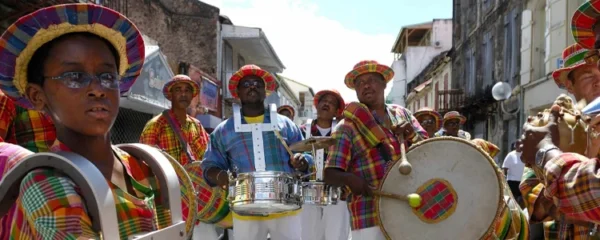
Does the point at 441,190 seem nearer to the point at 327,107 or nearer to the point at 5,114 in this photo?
the point at 5,114

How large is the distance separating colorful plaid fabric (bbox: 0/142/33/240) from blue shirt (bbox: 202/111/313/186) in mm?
3348

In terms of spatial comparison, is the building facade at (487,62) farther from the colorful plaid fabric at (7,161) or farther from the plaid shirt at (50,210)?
the plaid shirt at (50,210)

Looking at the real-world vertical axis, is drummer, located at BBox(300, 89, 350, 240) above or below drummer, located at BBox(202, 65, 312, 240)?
below

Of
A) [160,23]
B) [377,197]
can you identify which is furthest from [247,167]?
[160,23]

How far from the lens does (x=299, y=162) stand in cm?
540

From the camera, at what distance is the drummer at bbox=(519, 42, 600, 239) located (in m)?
3.14

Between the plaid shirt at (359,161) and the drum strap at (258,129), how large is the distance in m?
0.86

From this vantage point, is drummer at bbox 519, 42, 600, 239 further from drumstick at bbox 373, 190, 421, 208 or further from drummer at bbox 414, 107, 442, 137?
drummer at bbox 414, 107, 442, 137

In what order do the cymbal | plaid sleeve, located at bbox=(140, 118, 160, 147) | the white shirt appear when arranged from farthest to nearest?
the white shirt, plaid sleeve, located at bbox=(140, 118, 160, 147), the cymbal

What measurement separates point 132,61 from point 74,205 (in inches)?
30.4

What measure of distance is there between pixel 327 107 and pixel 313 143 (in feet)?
12.6

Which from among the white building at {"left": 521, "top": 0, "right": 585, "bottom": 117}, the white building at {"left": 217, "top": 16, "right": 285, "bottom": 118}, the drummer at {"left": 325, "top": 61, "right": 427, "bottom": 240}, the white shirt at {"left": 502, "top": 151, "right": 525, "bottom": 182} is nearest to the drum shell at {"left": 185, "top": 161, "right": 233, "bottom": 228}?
the drummer at {"left": 325, "top": 61, "right": 427, "bottom": 240}

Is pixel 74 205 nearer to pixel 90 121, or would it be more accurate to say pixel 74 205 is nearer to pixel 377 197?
pixel 90 121

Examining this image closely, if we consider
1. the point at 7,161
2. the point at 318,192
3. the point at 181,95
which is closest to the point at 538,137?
the point at 7,161
